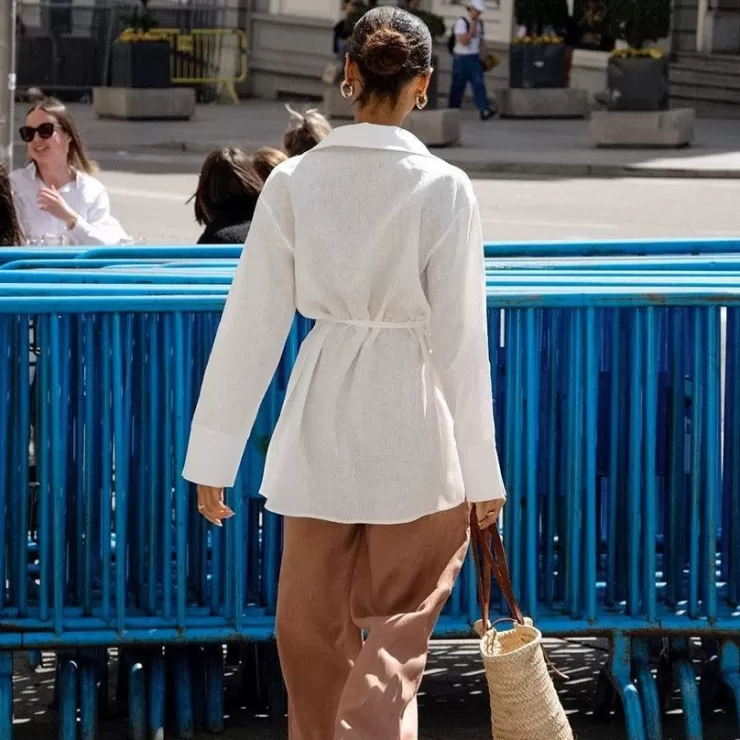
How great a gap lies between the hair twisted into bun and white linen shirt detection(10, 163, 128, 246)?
355 cm

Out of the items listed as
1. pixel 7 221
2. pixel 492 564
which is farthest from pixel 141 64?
pixel 492 564

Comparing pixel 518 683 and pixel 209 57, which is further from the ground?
pixel 518 683

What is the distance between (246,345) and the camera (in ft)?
12.4

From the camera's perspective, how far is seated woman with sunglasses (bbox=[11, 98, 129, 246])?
7.28 meters

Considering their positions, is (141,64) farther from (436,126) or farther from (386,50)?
(386,50)

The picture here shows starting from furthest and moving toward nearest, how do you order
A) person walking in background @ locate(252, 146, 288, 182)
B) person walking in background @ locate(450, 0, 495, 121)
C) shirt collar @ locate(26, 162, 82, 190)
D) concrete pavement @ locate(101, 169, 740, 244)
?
person walking in background @ locate(450, 0, 495, 121) → concrete pavement @ locate(101, 169, 740, 244) → shirt collar @ locate(26, 162, 82, 190) → person walking in background @ locate(252, 146, 288, 182)

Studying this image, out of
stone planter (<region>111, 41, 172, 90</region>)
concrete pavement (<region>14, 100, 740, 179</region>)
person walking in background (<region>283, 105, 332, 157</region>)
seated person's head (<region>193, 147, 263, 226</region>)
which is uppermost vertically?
person walking in background (<region>283, 105, 332, 157</region>)

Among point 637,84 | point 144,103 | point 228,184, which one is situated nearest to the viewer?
point 228,184

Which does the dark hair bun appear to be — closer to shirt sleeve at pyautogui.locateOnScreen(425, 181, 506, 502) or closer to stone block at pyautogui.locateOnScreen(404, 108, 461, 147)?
shirt sleeve at pyautogui.locateOnScreen(425, 181, 506, 502)

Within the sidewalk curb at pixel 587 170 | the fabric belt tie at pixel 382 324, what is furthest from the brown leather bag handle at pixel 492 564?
the sidewalk curb at pixel 587 170

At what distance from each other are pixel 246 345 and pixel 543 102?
25.0 meters

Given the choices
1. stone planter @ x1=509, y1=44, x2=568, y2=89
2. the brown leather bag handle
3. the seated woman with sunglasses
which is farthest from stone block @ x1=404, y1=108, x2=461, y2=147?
the brown leather bag handle

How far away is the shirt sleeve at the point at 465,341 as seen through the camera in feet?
12.1

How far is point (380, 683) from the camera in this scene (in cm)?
380
